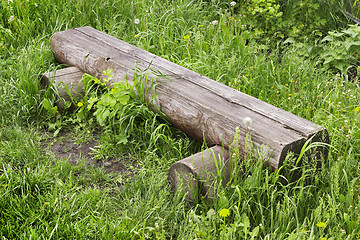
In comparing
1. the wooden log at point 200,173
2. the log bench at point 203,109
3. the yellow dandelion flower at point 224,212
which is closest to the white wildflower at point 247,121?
the log bench at point 203,109

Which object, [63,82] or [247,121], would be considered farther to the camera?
[63,82]

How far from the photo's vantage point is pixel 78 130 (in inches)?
157

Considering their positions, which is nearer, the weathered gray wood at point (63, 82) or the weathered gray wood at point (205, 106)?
the weathered gray wood at point (205, 106)

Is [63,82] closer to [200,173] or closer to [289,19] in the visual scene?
[200,173]

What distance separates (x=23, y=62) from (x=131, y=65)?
128 cm

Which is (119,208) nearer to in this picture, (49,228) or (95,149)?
(49,228)

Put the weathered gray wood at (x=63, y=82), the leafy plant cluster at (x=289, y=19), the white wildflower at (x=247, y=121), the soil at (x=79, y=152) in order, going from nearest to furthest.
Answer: the white wildflower at (x=247, y=121) → the soil at (x=79, y=152) → the weathered gray wood at (x=63, y=82) → the leafy plant cluster at (x=289, y=19)

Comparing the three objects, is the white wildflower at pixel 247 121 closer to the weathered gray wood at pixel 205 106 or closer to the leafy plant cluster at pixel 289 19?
the weathered gray wood at pixel 205 106

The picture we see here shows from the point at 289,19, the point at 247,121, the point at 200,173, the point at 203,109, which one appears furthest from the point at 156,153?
the point at 289,19

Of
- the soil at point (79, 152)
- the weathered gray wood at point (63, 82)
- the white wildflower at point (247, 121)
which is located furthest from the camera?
the weathered gray wood at point (63, 82)

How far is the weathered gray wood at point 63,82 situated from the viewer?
4105mm

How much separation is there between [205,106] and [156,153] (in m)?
0.65

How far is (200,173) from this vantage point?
9.48ft

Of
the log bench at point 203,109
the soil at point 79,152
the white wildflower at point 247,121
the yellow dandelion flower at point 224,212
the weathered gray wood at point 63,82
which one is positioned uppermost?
the white wildflower at point 247,121
